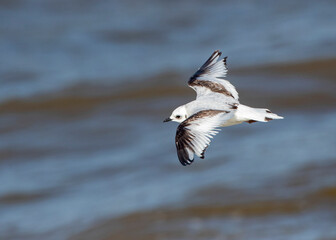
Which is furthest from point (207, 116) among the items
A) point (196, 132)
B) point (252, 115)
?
point (252, 115)

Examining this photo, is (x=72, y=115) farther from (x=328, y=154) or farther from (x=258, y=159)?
(x=328, y=154)

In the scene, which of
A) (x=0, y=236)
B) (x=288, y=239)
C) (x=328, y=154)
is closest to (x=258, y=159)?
(x=328, y=154)

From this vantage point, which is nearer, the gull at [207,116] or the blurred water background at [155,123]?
the gull at [207,116]

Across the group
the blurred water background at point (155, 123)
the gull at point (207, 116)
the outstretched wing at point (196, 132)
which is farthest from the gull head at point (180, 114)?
the blurred water background at point (155, 123)

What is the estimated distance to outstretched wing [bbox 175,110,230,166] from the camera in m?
4.34

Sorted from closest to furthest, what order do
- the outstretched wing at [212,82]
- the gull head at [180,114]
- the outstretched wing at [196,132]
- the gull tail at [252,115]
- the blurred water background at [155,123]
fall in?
1. the outstretched wing at [196,132]
2. the gull tail at [252,115]
3. the gull head at [180,114]
4. the outstretched wing at [212,82]
5. the blurred water background at [155,123]

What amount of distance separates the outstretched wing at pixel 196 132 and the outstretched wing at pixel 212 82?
0.71 meters

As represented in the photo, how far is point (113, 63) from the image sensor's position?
1603cm

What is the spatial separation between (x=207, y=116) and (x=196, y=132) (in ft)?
0.48

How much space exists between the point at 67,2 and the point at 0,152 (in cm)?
645

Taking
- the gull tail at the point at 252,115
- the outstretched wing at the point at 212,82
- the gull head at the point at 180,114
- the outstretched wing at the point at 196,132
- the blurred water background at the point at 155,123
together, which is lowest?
the outstretched wing at the point at 196,132

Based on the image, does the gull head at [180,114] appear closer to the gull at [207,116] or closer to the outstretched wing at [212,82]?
the gull at [207,116]

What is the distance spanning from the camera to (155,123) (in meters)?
13.6

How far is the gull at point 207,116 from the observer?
4367 millimetres
